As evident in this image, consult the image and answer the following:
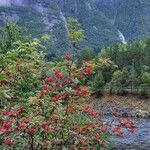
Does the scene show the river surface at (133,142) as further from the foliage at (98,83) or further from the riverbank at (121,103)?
the foliage at (98,83)

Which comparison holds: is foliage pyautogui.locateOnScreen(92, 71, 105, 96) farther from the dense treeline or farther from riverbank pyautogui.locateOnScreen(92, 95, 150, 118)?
riverbank pyautogui.locateOnScreen(92, 95, 150, 118)

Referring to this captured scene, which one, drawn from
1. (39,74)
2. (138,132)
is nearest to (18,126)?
(39,74)

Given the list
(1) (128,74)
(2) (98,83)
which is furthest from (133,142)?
(1) (128,74)

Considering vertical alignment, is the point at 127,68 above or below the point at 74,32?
below

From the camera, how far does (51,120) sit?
1508 centimetres

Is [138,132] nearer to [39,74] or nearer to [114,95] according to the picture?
[39,74]

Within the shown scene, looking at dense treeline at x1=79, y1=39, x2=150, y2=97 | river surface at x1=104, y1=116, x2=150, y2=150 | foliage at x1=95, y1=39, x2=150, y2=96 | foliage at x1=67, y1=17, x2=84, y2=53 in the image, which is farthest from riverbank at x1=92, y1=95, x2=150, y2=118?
foliage at x1=67, y1=17, x2=84, y2=53

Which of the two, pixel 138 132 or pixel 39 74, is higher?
pixel 39 74

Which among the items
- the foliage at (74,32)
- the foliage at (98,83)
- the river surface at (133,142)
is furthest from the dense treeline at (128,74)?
the foliage at (74,32)

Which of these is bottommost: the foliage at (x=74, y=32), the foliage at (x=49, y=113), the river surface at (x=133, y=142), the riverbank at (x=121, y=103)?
the riverbank at (x=121, y=103)

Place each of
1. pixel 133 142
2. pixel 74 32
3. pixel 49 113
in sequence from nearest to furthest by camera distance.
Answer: pixel 49 113 < pixel 74 32 < pixel 133 142

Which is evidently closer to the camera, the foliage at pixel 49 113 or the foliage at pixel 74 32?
the foliage at pixel 49 113

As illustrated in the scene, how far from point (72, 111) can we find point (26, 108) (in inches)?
67.4

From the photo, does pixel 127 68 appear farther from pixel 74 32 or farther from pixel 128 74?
pixel 74 32
